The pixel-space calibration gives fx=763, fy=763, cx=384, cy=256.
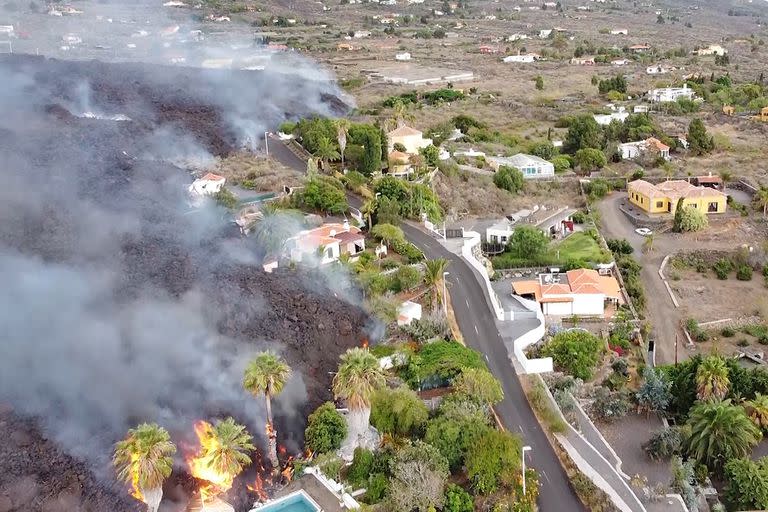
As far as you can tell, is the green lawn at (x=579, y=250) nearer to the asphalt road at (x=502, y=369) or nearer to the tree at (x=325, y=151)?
the asphalt road at (x=502, y=369)

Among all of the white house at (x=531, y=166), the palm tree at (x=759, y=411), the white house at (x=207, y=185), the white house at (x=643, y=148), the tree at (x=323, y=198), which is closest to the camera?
the palm tree at (x=759, y=411)

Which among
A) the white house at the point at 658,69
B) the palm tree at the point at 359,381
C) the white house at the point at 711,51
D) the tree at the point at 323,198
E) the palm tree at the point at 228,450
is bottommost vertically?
the white house at the point at 711,51


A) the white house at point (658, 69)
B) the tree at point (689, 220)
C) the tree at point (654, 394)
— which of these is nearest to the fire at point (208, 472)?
the tree at point (654, 394)

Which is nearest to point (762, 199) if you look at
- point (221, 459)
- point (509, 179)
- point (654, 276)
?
point (654, 276)

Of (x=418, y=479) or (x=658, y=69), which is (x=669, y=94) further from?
(x=418, y=479)

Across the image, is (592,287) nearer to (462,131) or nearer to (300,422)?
(300,422)

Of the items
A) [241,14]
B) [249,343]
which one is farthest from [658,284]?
[241,14]

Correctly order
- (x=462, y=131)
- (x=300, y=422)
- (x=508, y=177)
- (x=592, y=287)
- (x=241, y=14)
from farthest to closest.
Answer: (x=241, y=14) < (x=462, y=131) < (x=508, y=177) < (x=592, y=287) < (x=300, y=422)
